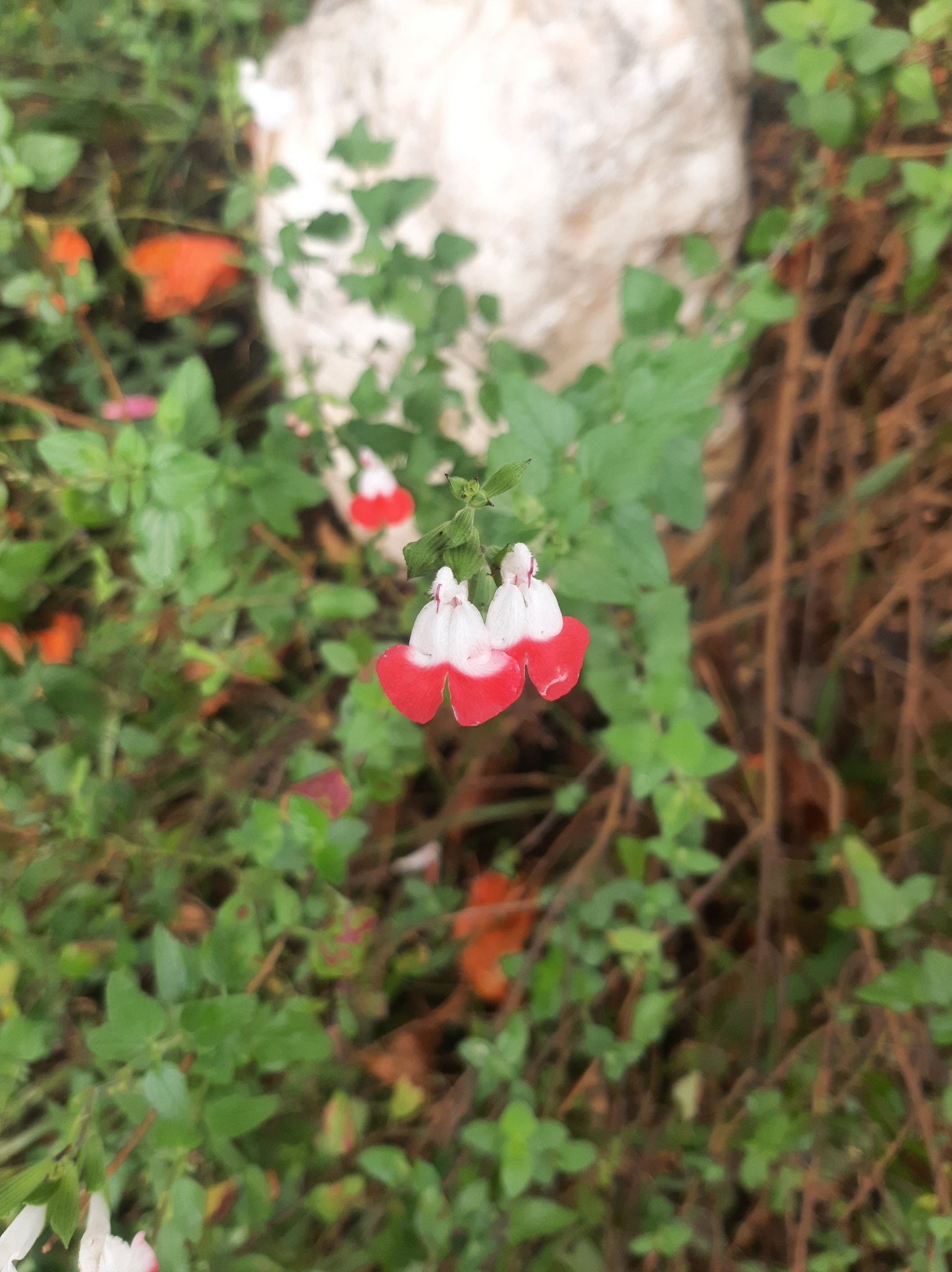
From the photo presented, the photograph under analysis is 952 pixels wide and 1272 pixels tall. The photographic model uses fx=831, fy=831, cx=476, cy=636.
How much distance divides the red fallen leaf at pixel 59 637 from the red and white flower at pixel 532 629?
97cm

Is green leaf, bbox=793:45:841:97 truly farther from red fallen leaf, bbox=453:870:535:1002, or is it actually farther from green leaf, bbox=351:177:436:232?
red fallen leaf, bbox=453:870:535:1002

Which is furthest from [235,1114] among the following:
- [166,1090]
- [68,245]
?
[68,245]

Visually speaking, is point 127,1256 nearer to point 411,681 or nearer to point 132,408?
point 411,681

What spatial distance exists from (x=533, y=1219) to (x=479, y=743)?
0.61m

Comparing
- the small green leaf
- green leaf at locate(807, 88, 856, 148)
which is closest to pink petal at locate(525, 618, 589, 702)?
the small green leaf

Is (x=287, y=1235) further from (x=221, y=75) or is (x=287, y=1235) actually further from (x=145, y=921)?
(x=221, y=75)

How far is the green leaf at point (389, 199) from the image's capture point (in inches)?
35.2

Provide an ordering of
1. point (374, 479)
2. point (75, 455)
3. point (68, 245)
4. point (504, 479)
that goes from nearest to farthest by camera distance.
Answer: point (504, 479) → point (75, 455) → point (374, 479) → point (68, 245)

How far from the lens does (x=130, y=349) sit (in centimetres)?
147

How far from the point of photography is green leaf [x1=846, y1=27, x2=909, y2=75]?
86cm

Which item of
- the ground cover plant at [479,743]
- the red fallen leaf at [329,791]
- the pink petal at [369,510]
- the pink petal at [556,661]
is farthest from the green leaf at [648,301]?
the red fallen leaf at [329,791]

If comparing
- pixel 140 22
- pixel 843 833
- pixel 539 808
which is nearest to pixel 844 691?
pixel 843 833

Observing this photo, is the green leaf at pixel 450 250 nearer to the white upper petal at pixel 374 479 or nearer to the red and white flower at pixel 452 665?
the white upper petal at pixel 374 479

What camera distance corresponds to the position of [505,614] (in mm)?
525
